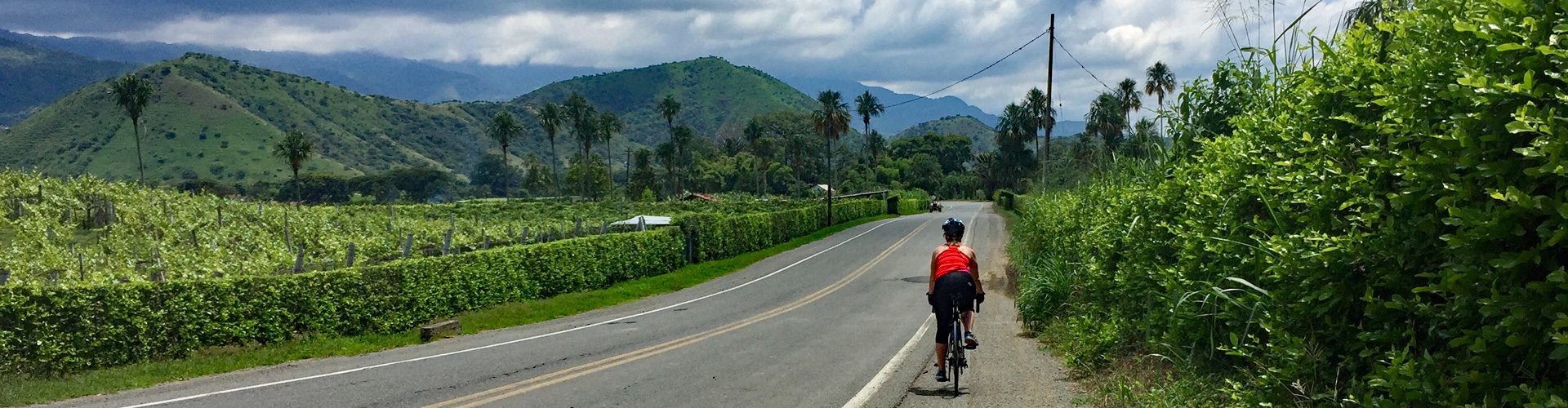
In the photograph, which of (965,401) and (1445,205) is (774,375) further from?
(1445,205)

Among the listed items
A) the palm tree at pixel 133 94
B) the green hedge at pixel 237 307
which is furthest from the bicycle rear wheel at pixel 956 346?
the palm tree at pixel 133 94

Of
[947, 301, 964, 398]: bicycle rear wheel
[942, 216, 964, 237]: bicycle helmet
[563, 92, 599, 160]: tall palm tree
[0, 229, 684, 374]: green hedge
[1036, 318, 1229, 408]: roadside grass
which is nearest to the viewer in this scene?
[1036, 318, 1229, 408]: roadside grass

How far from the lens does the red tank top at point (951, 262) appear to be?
10.2 metres

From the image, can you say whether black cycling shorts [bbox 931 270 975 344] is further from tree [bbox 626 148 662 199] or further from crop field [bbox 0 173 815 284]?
tree [bbox 626 148 662 199]

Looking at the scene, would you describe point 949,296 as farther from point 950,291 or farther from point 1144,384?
point 1144,384

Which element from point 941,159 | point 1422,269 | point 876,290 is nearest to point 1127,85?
point 876,290

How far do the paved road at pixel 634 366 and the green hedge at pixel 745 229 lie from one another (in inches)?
621

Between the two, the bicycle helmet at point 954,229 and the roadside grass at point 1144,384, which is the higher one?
the bicycle helmet at point 954,229

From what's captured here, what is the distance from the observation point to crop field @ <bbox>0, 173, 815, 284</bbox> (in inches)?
820

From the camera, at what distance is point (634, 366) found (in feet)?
43.7

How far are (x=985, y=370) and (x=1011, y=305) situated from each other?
11350 millimetres

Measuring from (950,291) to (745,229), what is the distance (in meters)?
37.0

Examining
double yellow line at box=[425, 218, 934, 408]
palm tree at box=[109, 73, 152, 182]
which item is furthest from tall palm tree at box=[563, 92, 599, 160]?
double yellow line at box=[425, 218, 934, 408]

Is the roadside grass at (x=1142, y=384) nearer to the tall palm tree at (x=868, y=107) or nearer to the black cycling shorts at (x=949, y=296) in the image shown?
the black cycling shorts at (x=949, y=296)
